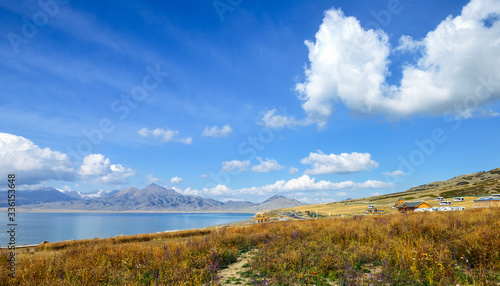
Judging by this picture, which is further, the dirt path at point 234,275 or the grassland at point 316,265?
the dirt path at point 234,275

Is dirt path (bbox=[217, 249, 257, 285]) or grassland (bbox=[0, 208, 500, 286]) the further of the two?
dirt path (bbox=[217, 249, 257, 285])

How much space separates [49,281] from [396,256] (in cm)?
858

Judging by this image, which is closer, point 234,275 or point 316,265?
point 316,265

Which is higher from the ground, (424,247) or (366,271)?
(424,247)

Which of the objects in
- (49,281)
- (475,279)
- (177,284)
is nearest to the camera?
(475,279)

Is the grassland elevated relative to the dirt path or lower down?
elevated

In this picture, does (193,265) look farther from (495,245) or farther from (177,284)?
(495,245)

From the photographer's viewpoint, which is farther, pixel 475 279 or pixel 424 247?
pixel 424 247

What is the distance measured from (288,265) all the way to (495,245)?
509 cm

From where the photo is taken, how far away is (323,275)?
6.38m

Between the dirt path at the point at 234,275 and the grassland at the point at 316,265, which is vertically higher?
the grassland at the point at 316,265

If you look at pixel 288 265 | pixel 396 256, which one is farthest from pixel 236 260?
pixel 396 256

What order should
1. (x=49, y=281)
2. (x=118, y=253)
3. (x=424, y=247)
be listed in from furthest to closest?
(x=118, y=253) < (x=424, y=247) < (x=49, y=281)

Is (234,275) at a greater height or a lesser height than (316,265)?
lesser
